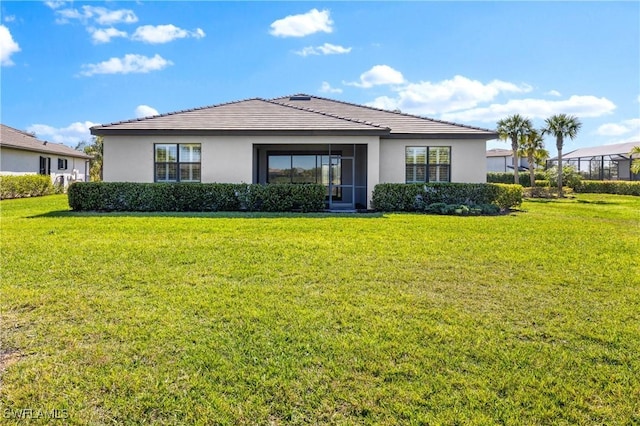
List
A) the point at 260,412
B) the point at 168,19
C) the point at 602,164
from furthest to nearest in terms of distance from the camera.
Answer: the point at 602,164
the point at 168,19
the point at 260,412

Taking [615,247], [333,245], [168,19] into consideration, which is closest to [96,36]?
[168,19]

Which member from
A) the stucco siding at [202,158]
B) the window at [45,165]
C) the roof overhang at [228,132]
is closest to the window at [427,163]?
the roof overhang at [228,132]

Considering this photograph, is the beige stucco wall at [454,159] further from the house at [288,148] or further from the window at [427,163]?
the window at [427,163]

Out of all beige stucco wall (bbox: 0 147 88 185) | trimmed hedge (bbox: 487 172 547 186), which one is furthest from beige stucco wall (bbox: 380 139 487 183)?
trimmed hedge (bbox: 487 172 547 186)

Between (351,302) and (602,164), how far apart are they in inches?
1854

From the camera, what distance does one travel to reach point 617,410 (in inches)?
108

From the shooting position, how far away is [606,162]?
41.0m

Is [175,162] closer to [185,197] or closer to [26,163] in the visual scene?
[185,197]

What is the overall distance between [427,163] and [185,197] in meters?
9.76

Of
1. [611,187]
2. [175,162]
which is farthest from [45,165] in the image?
[611,187]

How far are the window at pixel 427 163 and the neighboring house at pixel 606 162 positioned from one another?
32.7 m

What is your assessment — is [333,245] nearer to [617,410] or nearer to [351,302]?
[351,302]

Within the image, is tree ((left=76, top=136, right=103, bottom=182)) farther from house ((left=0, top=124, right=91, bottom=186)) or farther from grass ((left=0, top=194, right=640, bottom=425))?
grass ((left=0, top=194, right=640, bottom=425))

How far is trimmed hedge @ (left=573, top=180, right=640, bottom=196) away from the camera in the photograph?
2928 centimetres
